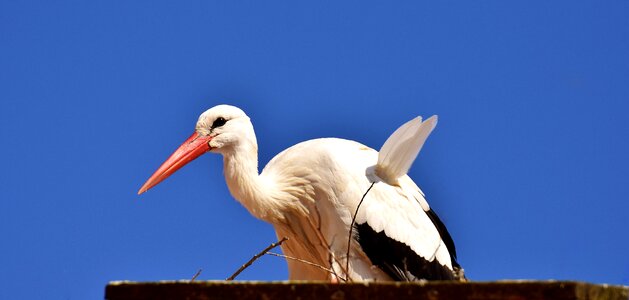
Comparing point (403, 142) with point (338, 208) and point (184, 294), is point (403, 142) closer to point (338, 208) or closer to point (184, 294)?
point (338, 208)

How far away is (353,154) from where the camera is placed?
5391 millimetres

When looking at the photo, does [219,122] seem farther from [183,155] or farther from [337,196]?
[337,196]

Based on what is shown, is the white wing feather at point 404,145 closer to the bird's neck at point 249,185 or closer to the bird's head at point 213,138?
the bird's neck at point 249,185

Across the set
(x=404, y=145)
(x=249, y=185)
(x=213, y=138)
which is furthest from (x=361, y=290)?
(x=213, y=138)

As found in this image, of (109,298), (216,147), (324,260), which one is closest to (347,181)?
(324,260)

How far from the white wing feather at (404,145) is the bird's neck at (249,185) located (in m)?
0.68

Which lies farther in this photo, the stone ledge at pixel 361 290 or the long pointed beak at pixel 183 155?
the long pointed beak at pixel 183 155

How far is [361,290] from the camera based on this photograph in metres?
1.85

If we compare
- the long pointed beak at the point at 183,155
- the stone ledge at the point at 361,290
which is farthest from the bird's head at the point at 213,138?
the stone ledge at the point at 361,290

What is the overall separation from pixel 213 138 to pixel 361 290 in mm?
3700

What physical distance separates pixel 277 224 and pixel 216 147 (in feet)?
1.90

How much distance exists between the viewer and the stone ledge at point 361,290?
70.0 inches

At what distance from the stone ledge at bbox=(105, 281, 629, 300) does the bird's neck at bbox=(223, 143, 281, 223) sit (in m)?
3.43

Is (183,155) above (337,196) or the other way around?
above
